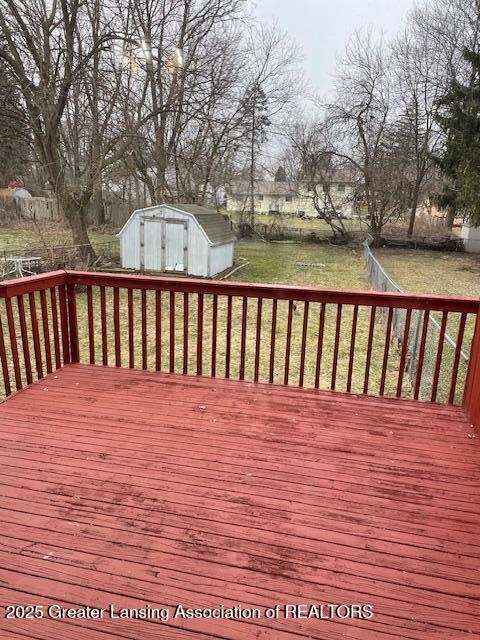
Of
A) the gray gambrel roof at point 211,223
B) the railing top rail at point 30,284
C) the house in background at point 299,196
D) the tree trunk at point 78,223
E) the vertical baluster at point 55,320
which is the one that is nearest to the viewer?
the railing top rail at point 30,284

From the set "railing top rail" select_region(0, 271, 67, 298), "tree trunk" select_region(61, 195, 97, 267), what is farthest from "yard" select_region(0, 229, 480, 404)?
"tree trunk" select_region(61, 195, 97, 267)

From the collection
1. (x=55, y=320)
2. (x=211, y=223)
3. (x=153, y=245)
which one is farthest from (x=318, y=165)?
(x=55, y=320)

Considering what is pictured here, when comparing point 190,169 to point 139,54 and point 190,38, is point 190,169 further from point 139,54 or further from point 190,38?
point 139,54

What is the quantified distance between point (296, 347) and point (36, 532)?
5.12m

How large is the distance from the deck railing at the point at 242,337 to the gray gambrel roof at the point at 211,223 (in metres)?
2.79

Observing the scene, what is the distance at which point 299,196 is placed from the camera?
883 inches

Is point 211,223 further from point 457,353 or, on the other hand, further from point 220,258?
point 457,353

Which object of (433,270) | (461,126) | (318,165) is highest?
(461,126)

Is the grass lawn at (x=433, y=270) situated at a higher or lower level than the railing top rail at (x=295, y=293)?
lower

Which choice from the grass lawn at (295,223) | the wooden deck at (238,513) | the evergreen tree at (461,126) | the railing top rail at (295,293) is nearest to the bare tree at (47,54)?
the railing top rail at (295,293)

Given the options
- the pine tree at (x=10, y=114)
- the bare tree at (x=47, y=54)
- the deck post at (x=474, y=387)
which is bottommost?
the deck post at (x=474, y=387)

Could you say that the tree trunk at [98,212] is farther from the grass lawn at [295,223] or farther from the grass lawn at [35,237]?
the grass lawn at [295,223]

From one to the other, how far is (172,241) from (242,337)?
28.6ft

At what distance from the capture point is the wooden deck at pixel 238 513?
4.64 ft
